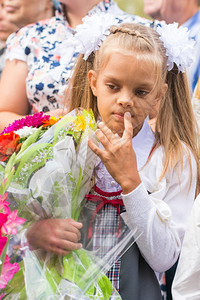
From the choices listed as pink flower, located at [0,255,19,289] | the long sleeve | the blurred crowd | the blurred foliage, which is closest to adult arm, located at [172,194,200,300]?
the long sleeve

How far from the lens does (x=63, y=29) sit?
2.34 meters

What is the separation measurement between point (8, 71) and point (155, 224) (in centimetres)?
123

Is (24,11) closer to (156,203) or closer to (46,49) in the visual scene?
(46,49)

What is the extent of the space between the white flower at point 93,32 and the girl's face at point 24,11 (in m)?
1.08

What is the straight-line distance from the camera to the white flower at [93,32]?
156cm

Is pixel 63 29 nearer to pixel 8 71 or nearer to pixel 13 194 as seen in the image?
pixel 8 71

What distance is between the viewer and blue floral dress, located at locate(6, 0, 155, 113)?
7.00 ft

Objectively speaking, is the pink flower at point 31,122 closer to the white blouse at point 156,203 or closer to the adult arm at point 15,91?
the white blouse at point 156,203

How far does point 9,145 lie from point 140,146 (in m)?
0.49

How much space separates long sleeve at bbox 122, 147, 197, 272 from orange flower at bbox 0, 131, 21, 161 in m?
0.33

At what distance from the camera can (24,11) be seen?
263 cm

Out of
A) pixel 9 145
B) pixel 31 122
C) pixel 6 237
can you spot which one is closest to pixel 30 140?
pixel 9 145

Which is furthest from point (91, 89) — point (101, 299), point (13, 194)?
point (101, 299)

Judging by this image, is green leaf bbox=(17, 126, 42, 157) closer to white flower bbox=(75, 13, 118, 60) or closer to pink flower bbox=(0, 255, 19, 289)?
pink flower bbox=(0, 255, 19, 289)
